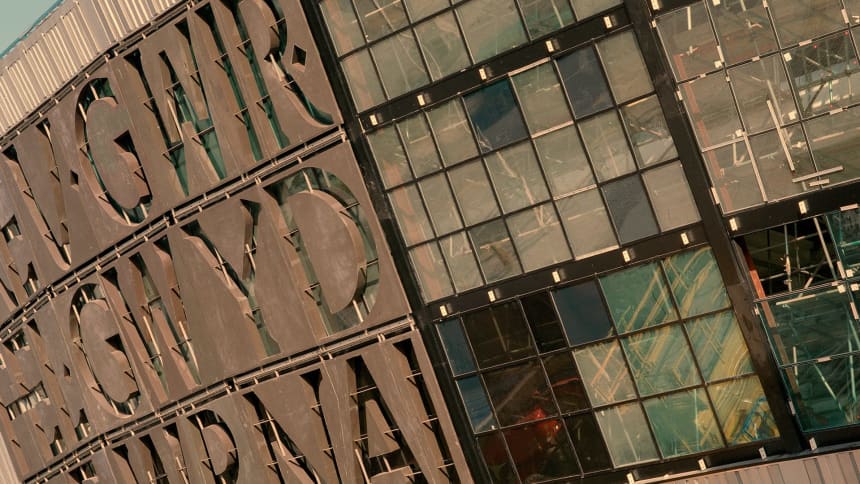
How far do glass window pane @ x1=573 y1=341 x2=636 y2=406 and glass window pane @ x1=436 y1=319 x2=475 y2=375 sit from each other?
9.62ft

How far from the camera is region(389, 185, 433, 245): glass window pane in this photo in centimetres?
2834

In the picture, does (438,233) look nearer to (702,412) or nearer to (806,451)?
(702,412)

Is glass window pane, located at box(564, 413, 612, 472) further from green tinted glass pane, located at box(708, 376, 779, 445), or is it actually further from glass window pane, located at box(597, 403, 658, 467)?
green tinted glass pane, located at box(708, 376, 779, 445)

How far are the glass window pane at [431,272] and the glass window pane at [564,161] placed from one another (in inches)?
144

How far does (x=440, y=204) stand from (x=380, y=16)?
4.71 m

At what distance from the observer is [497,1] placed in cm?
2602

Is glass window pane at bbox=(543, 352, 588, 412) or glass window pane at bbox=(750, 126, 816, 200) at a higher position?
glass window pane at bbox=(750, 126, 816, 200)

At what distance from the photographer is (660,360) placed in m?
26.0

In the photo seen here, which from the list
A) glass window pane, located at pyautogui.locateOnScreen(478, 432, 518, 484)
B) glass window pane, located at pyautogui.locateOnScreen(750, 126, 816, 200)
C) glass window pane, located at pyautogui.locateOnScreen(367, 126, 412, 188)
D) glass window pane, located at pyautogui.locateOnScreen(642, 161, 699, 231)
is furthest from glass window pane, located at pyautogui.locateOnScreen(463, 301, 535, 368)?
glass window pane, located at pyautogui.locateOnScreen(750, 126, 816, 200)

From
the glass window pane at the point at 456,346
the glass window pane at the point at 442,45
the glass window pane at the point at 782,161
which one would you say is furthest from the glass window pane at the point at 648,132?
→ the glass window pane at the point at 456,346

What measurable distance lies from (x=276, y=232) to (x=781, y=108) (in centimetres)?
1366

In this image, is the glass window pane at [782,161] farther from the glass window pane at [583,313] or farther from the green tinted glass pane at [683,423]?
the green tinted glass pane at [683,423]

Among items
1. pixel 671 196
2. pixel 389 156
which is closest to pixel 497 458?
pixel 389 156

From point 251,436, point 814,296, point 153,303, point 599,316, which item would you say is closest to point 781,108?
point 814,296
